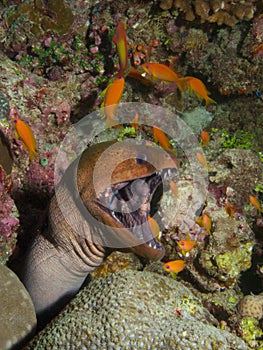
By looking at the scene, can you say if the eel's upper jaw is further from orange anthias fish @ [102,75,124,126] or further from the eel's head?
orange anthias fish @ [102,75,124,126]

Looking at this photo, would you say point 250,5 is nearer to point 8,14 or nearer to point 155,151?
point 8,14

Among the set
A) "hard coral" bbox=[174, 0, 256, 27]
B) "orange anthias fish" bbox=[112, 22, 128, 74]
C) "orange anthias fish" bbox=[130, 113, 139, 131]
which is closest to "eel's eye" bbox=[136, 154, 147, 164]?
"orange anthias fish" bbox=[112, 22, 128, 74]

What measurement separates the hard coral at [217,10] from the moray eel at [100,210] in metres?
4.46

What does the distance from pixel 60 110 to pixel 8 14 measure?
120 inches

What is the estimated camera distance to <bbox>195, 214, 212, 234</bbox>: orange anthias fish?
427 centimetres


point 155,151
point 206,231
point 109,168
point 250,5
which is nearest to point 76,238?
point 109,168

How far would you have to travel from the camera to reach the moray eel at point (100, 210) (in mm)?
2527

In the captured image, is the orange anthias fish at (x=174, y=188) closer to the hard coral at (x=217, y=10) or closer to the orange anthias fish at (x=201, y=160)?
the orange anthias fish at (x=201, y=160)

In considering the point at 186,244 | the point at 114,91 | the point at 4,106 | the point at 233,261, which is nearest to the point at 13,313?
the point at 186,244

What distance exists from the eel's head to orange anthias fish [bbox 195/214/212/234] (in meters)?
1.73

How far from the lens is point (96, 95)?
18.7 ft

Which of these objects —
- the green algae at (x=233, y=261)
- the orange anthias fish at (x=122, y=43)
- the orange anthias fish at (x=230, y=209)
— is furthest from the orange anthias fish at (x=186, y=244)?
the orange anthias fish at (x=122, y=43)

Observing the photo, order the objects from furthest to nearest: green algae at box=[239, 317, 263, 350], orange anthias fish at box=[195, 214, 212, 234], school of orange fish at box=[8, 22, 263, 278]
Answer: orange anthias fish at box=[195, 214, 212, 234]
green algae at box=[239, 317, 263, 350]
school of orange fish at box=[8, 22, 263, 278]

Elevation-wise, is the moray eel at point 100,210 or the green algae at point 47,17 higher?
the green algae at point 47,17
